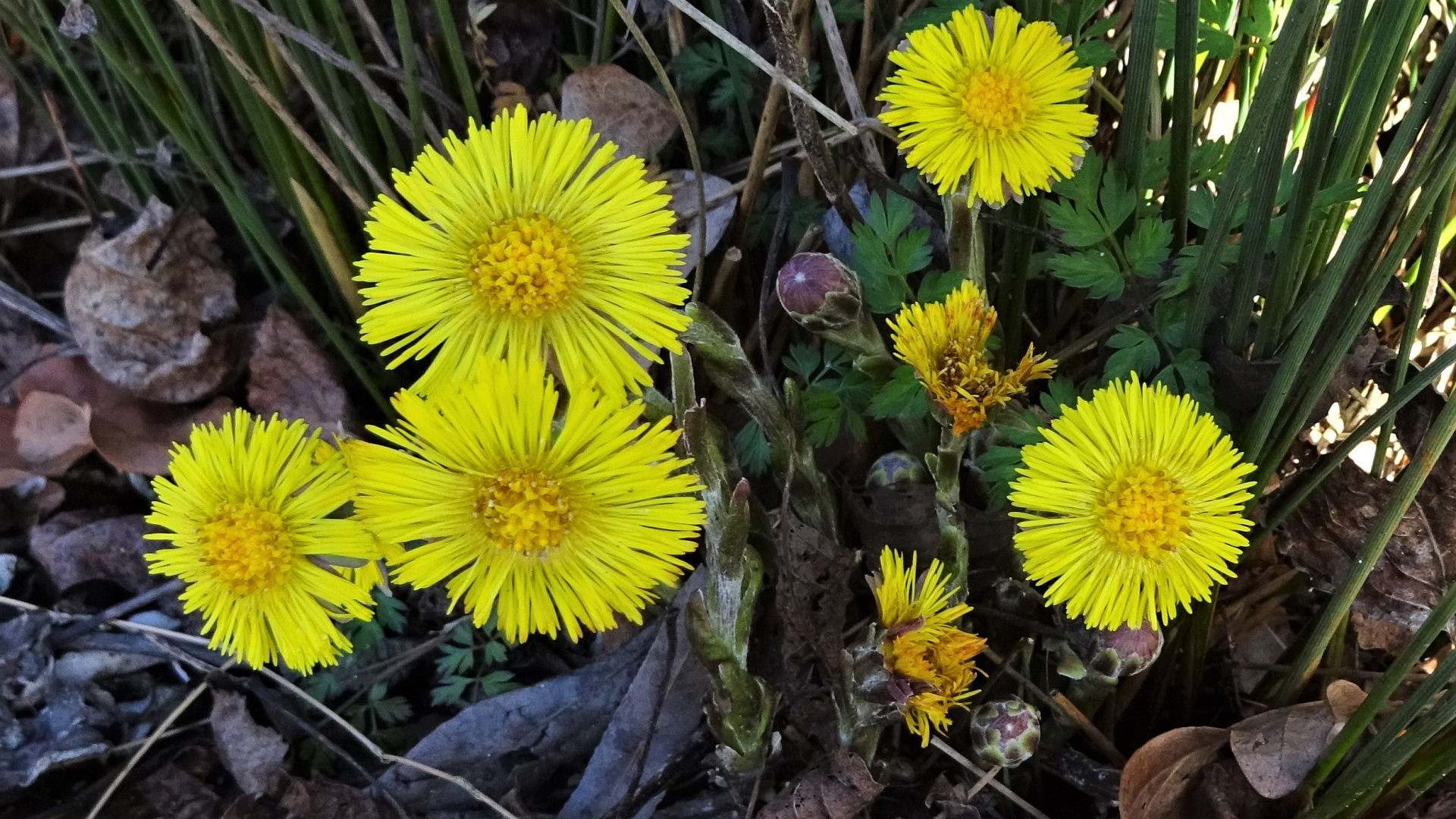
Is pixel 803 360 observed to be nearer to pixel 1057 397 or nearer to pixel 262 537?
pixel 1057 397

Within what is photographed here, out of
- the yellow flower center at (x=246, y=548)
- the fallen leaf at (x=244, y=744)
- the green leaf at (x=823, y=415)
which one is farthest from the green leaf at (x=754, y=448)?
the fallen leaf at (x=244, y=744)

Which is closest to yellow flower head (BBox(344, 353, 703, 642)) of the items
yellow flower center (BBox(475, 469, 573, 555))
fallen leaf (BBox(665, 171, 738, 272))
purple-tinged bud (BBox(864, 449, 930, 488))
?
yellow flower center (BBox(475, 469, 573, 555))

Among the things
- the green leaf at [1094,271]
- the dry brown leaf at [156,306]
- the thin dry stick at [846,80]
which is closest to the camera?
the green leaf at [1094,271]

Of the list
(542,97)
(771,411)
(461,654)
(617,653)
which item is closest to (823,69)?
(542,97)

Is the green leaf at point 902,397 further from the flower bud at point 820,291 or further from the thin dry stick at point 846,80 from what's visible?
the thin dry stick at point 846,80

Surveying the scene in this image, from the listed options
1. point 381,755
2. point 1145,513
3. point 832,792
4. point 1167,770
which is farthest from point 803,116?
point 381,755
